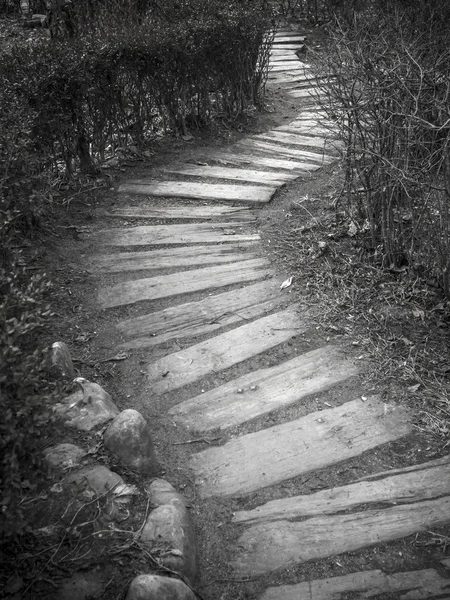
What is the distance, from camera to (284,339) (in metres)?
3.61

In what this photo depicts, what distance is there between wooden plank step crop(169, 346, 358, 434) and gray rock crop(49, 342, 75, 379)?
1.92 ft

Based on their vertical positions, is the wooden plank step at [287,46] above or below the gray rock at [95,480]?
above

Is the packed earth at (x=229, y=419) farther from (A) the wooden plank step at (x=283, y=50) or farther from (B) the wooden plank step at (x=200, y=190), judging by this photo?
(A) the wooden plank step at (x=283, y=50)

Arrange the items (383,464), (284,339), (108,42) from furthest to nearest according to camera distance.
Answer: (108,42)
(284,339)
(383,464)

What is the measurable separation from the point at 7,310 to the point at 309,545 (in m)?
1.57

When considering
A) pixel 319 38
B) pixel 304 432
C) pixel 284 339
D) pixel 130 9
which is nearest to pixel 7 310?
pixel 304 432

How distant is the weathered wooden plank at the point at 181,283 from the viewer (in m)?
4.01

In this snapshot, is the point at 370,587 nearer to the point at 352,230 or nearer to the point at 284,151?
the point at 352,230

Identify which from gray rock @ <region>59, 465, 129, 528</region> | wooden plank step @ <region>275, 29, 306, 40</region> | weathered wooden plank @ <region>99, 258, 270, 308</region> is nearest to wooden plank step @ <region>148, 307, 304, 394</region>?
weathered wooden plank @ <region>99, 258, 270, 308</region>

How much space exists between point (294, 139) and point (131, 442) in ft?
15.7

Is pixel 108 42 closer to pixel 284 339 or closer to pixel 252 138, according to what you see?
pixel 252 138

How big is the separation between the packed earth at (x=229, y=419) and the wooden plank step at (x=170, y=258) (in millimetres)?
16

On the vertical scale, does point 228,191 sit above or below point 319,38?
below

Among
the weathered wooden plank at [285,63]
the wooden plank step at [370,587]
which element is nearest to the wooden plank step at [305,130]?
the weathered wooden plank at [285,63]
